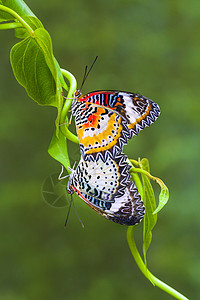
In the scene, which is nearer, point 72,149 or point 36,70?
point 36,70

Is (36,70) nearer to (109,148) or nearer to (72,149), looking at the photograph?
(109,148)

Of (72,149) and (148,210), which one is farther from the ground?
(148,210)

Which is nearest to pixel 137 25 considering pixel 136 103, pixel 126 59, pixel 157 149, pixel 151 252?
pixel 126 59

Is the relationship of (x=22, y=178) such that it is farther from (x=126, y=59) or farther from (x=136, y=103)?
(x=136, y=103)

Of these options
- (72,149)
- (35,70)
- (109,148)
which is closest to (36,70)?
(35,70)

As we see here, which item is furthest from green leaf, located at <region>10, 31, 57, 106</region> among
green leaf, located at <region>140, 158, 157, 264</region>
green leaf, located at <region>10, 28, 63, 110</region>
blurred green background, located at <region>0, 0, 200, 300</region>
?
blurred green background, located at <region>0, 0, 200, 300</region>
